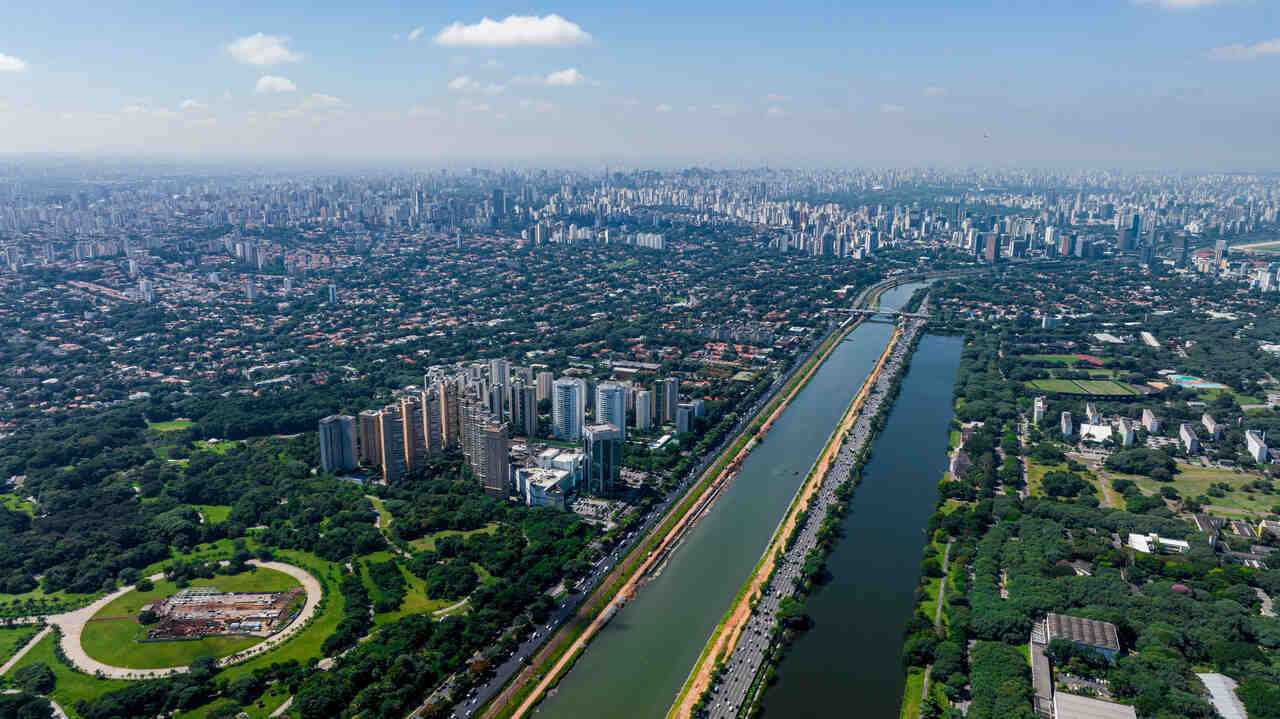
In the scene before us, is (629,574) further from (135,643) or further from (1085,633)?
(135,643)

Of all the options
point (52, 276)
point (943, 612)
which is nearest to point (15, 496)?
point (943, 612)

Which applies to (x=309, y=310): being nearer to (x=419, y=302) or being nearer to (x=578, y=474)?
(x=419, y=302)

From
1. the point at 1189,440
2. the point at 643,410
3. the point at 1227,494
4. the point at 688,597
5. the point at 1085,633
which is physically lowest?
the point at 688,597

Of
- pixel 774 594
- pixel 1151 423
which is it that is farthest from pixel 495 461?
pixel 1151 423

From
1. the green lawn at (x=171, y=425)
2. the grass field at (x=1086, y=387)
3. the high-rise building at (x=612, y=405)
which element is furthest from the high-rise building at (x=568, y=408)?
the grass field at (x=1086, y=387)

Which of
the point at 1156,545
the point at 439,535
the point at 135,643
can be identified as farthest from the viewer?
the point at 439,535

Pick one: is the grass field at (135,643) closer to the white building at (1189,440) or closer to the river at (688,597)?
the river at (688,597)

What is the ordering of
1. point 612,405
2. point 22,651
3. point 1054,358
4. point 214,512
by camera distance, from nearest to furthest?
1. point 22,651
2. point 214,512
3. point 612,405
4. point 1054,358
